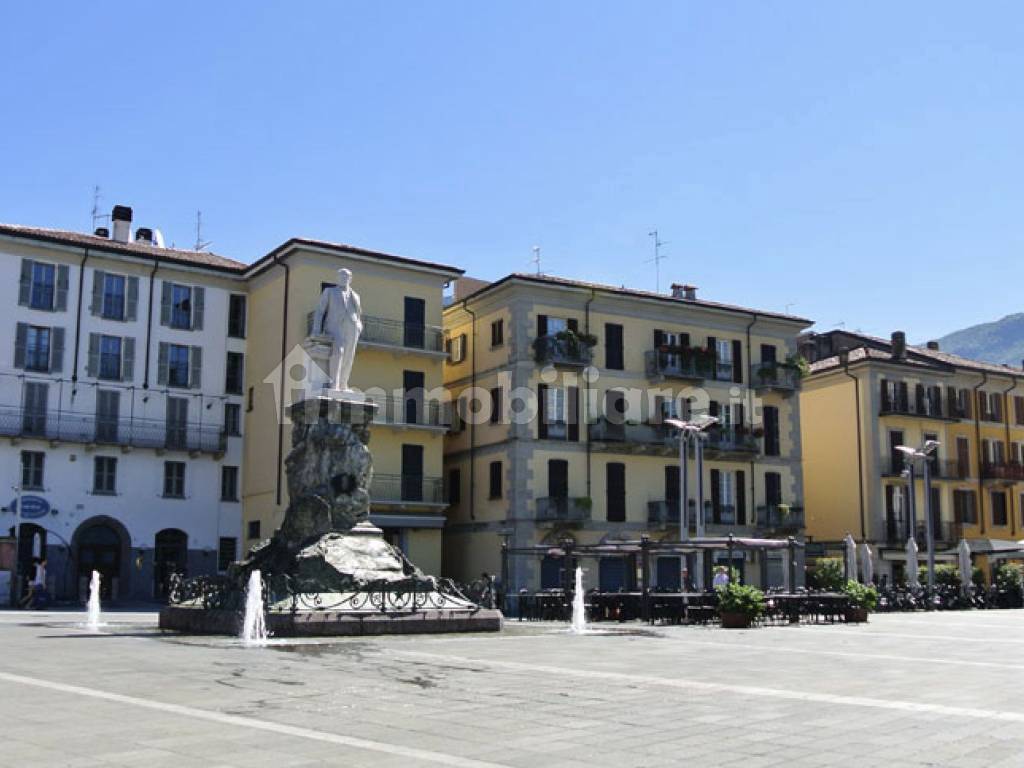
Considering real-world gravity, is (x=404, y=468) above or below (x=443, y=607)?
above

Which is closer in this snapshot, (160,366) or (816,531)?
(160,366)

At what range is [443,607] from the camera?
20.9 meters

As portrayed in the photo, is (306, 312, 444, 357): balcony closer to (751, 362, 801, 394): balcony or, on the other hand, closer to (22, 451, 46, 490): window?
(22, 451, 46, 490): window

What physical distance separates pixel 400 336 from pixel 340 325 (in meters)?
21.0

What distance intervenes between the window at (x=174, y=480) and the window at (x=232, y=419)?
238 centimetres

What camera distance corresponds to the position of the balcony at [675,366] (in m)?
47.5

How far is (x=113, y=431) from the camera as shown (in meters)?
42.7

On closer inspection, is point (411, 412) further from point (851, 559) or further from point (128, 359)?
point (851, 559)

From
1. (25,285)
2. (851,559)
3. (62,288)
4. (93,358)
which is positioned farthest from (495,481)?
(25,285)

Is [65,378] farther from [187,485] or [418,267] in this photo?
[418,267]

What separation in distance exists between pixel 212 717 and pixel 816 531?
164 feet

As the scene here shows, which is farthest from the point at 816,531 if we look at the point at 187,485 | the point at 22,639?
the point at 22,639

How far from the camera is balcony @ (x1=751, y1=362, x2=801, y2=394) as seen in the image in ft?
165

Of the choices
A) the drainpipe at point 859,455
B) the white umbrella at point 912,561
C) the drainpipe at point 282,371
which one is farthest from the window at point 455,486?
Answer: the drainpipe at point 859,455
